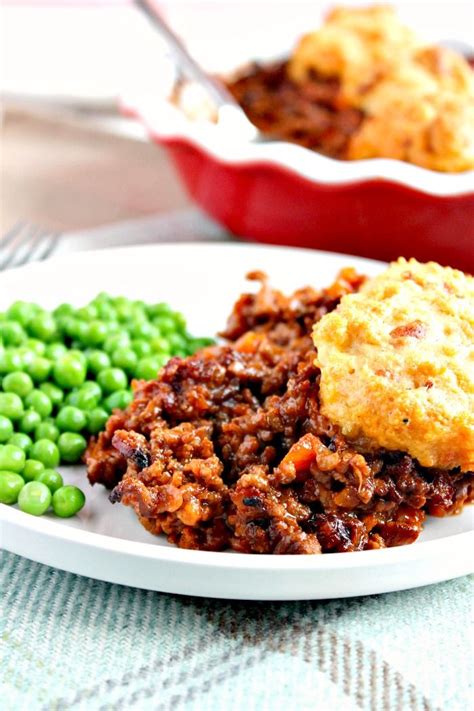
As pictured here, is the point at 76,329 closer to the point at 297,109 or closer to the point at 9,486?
the point at 9,486

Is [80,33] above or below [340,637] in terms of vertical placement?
below

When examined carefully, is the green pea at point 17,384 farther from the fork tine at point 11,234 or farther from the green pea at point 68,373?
the fork tine at point 11,234

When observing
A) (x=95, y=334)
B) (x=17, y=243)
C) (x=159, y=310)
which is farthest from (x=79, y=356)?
(x=17, y=243)

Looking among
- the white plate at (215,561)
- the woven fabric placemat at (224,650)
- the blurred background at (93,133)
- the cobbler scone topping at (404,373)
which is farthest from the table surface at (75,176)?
the woven fabric placemat at (224,650)

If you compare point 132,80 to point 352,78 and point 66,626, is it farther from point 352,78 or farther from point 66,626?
point 66,626

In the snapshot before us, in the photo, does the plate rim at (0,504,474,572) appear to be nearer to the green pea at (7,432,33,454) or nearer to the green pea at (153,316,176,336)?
the green pea at (7,432,33,454)

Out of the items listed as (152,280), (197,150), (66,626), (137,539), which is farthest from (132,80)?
(66,626)
